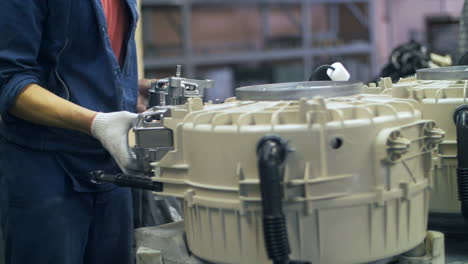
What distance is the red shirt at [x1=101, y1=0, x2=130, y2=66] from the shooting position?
142 centimetres

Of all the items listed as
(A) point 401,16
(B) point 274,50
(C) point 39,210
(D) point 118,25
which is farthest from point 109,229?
(A) point 401,16

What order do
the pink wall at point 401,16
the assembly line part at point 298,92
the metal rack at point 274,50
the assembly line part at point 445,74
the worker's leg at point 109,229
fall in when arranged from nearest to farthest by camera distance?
the assembly line part at point 298,92, the assembly line part at point 445,74, the worker's leg at point 109,229, the metal rack at point 274,50, the pink wall at point 401,16

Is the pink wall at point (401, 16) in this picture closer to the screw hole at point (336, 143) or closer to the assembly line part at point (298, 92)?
the assembly line part at point (298, 92)

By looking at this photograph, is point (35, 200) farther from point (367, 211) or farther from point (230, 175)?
point (367, 211)

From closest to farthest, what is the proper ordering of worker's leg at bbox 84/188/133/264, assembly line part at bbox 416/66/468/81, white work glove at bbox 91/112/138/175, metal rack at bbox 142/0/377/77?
white work glove at bbox 91/112/138/175, assembly line part at bbox 416/66/468/81, worker's leg at bbox 84/188/133/264, metal rack at bbox 142/0/377/77

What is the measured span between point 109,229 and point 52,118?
34 centimetres

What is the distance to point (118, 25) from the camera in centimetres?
145

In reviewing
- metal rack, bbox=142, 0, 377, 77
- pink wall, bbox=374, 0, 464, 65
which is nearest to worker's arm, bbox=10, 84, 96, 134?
metal rack, bbox=142, 0, 377, 77

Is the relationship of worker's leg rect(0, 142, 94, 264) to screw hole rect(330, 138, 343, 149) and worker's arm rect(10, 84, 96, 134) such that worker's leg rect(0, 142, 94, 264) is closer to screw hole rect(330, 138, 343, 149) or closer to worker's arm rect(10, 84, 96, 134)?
worker's arm rect(10, 84, 96, 134)

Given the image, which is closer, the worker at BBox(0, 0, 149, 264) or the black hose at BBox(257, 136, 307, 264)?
the black hose at BBox(257, 136, 307, 264)

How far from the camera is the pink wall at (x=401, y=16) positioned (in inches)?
Answer: 248

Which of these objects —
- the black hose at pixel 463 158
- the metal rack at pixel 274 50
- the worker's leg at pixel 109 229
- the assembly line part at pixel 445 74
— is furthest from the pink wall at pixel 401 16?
the black hose at pixel 463 158

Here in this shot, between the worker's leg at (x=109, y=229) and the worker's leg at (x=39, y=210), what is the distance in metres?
0.08

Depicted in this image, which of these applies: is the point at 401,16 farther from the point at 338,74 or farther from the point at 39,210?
the point at 39,210
